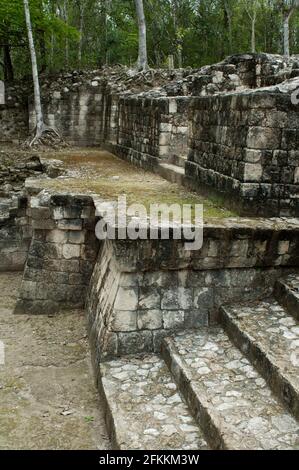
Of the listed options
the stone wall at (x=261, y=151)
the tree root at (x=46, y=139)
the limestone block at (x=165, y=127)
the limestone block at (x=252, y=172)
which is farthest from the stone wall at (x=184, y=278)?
the tree root at (x=46, y=139)

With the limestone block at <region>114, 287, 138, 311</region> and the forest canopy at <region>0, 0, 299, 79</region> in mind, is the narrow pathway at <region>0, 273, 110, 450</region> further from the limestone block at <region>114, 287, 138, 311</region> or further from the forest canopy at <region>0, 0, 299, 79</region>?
the forest canopy at <region>0, 0, 299, 79</region>

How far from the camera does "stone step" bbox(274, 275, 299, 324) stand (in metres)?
4.79

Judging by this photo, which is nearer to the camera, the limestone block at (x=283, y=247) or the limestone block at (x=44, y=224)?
the limestone block at (x=283, y=247)

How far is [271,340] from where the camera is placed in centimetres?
438

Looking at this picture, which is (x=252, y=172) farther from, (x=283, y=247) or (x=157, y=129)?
(x=157, y=129)

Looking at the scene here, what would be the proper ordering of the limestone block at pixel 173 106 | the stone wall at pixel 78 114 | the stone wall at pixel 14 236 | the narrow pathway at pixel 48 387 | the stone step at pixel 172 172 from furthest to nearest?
the stone wall at pixel 78 114 < the limestone block at pixel 173 106 < the stone wall at pixel 14 236 < the stone step at pixel 172 172 < the narrow pathway at pixel 48 387

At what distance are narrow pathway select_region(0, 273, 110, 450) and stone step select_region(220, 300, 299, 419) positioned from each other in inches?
60.5

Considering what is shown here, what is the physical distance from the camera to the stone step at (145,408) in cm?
379

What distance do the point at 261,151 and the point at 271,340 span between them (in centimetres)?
214

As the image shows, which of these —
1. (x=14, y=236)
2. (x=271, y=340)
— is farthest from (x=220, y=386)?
(x=14, y=236)

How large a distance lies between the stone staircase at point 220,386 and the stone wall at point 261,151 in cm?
100

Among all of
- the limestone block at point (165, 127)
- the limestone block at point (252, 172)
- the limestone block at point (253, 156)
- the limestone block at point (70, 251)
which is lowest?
the limestone block at point (70, 251)

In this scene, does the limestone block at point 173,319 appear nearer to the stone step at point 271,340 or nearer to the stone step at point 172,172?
the stone step at point 271,340
